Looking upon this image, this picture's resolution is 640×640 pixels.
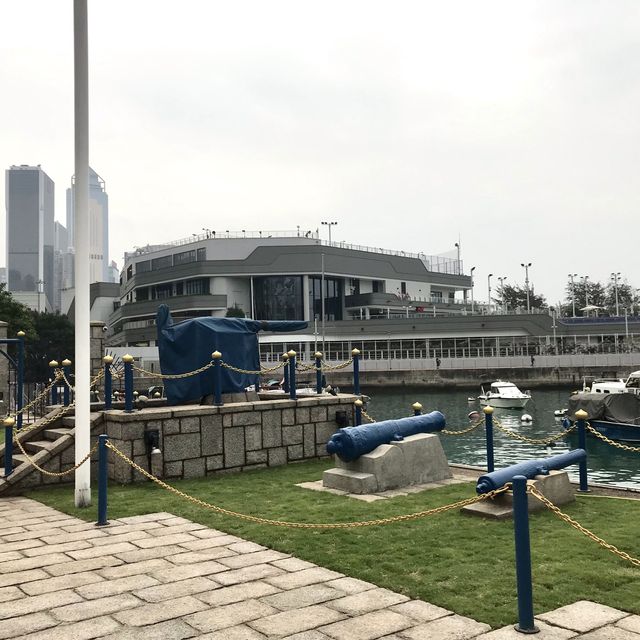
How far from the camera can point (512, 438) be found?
30.6 meters

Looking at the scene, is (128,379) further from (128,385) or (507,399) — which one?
(507,399)

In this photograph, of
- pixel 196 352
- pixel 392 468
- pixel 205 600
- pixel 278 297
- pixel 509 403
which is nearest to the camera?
pixel 205 600

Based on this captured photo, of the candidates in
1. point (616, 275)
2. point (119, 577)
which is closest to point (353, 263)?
point (616, 275)

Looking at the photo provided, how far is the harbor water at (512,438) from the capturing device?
22.4 metres

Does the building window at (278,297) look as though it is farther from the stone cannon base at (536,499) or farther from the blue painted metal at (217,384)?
the stone cannon base at (536,499)

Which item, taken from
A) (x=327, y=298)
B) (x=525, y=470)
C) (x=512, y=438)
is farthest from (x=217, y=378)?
(x=327, y=298)

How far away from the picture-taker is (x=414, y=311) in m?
88.0

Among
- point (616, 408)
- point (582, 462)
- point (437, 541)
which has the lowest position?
point (616, 408)

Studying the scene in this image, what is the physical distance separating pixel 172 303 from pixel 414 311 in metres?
32.4

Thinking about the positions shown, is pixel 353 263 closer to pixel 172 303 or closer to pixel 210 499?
pixel 172 303

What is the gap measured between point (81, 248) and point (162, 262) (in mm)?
82369

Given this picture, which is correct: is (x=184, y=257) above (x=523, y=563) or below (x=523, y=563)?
above

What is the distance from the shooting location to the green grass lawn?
231 inches

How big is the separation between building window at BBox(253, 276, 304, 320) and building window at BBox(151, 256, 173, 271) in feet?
46.0
